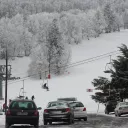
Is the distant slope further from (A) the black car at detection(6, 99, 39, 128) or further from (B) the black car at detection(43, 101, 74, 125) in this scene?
(A) the black car at detection(6, 99, 39, 128)

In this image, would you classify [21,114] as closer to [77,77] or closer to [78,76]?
[77,77]

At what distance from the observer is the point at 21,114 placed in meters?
21.1

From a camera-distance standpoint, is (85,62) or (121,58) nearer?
(121,58)

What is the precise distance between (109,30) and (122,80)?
147m

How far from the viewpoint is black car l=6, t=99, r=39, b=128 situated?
21.1 m

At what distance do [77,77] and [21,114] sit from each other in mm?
87981

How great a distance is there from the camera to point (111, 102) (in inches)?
1743

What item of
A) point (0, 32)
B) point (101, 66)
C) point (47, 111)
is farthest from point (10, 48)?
point (47, 111)

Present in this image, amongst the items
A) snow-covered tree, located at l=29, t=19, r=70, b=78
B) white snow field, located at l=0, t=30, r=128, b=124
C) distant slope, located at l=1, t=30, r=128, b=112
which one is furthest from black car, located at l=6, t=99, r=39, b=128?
snow-covered tree, located at l=29, t=19, r=70, b=78

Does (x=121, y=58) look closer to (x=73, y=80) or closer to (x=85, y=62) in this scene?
(x=73, y=80)

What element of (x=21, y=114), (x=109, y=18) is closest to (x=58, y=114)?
(x=21, y=114)

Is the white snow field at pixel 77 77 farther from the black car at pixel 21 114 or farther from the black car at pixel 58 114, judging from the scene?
the black car at pixel 21 114

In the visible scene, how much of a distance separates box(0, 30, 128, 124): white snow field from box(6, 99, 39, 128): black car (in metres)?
33.6

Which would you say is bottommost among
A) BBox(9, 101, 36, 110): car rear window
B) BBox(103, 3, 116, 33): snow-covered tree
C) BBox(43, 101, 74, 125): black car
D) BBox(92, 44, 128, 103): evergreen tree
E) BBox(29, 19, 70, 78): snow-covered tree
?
BBox(43, 101, 74, 125): black car
